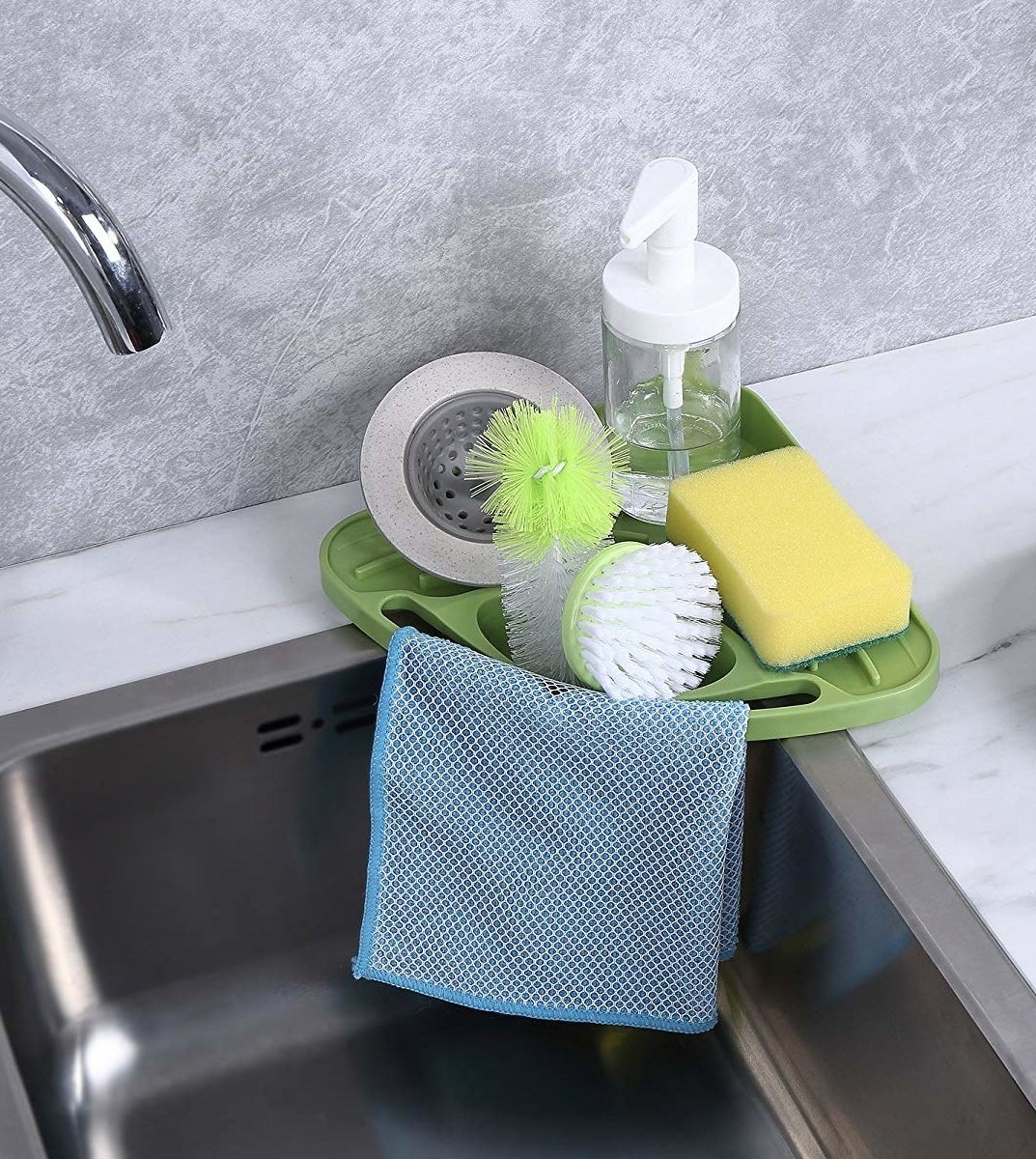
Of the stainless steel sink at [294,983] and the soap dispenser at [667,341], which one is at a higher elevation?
the soap dispenser at [667,341]

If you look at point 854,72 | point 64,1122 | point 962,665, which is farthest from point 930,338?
point 64,1122

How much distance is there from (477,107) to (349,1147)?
1.87 feet

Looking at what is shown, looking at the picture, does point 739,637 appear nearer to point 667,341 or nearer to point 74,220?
point 667,341

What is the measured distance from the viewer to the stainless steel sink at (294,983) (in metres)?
0.74

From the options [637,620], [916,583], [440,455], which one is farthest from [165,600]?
[916,583]

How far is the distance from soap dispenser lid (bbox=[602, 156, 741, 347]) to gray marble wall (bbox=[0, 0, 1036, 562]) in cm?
10

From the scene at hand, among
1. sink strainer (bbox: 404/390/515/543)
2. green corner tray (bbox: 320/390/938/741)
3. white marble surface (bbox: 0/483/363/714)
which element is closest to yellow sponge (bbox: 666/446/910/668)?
green corner tray (bbox: 320/390/938/741)

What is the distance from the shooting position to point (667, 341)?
74 cm

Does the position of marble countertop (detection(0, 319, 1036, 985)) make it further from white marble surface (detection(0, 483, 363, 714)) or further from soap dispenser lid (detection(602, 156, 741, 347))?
soap dispenser lid (detection(602, 156, 741, 347))

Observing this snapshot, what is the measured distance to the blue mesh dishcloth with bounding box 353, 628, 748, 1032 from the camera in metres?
0.69

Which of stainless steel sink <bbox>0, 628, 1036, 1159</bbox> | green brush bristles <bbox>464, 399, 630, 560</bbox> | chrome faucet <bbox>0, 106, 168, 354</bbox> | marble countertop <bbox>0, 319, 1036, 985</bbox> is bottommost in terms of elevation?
stainless steel sink <bbox>0, 628, 1036, 1159</bbox>

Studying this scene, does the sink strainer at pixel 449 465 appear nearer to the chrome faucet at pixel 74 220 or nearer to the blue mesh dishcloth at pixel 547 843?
the blue mesh dishcloth at pixel 547 843

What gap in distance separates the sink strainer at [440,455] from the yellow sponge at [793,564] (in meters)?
0.11

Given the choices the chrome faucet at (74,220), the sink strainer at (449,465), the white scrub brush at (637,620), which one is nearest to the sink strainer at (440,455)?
the sink strainer at (449,465)
